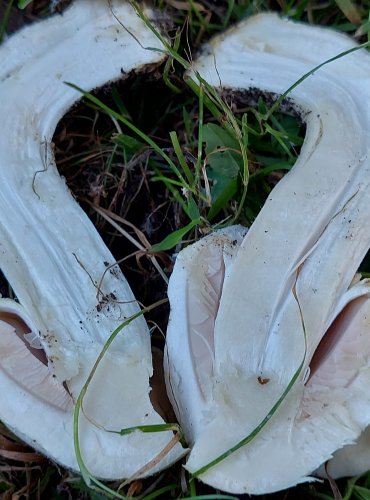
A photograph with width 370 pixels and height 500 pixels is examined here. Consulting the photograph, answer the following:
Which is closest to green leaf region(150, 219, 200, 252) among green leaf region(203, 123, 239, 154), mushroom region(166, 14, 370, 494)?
mushroom region(166, 14, 370, 494)

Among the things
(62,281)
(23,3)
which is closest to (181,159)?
(62,281)

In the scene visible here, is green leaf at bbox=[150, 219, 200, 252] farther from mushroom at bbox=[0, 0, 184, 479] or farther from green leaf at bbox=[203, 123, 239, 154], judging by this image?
green leaf at bbox=[203, 123, 239, 154]

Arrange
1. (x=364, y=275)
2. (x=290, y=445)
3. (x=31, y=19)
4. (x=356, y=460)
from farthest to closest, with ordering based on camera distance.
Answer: (x=31, y=19), (x=364, y=275), (x=356, y=460), (x=290, y=445)

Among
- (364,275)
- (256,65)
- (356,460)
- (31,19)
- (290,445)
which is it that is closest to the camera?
(290,445)

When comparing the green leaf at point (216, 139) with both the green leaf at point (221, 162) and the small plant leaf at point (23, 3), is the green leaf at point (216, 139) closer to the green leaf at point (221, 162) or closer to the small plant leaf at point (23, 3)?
the green leaf at point (221, 162)

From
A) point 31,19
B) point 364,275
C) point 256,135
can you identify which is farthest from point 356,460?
point 31,19

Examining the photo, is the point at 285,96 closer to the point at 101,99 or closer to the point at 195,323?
the point at 101,99

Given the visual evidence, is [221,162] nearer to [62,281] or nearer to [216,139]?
[216,139]
